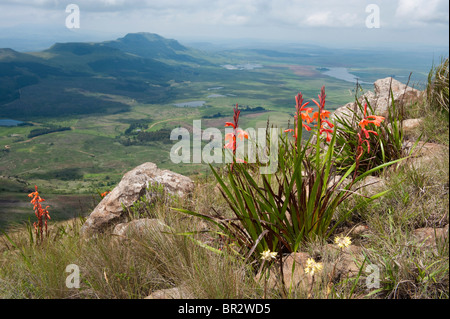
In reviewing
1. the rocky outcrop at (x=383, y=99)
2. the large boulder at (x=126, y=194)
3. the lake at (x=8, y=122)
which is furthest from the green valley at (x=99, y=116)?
the large boulder at (x=126, y=194)

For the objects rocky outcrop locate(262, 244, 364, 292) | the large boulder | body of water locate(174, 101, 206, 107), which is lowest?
the large boulder

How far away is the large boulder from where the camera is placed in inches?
176

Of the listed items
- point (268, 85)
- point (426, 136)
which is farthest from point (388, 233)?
point (268, 85)

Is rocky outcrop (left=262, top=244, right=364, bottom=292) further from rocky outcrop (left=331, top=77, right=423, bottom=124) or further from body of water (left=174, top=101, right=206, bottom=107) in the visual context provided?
body of water (left=174, top=101, right=206, bottom=107)

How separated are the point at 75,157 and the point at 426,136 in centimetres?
9810

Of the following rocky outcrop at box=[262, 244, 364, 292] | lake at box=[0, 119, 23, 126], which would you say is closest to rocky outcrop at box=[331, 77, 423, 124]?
rocky outcrop at box=[262, 244, 364, 292]

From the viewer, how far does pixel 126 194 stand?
4711mm

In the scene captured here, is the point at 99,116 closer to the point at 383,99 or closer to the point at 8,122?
the point at 8,122

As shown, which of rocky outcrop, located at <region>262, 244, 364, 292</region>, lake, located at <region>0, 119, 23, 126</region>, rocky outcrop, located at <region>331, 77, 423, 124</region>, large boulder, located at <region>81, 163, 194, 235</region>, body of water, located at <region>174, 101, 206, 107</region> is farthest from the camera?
body of water, located at <region>174, 101, 206, 107</region>

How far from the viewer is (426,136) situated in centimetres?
482

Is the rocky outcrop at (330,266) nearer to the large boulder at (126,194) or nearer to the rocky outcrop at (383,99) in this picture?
the large boulder at (126,194)

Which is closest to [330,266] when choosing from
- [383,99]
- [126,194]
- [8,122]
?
[126,194]

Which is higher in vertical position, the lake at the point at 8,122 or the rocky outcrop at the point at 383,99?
the rocky outcrop at the point at 383,99

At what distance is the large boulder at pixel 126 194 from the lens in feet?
14.7
